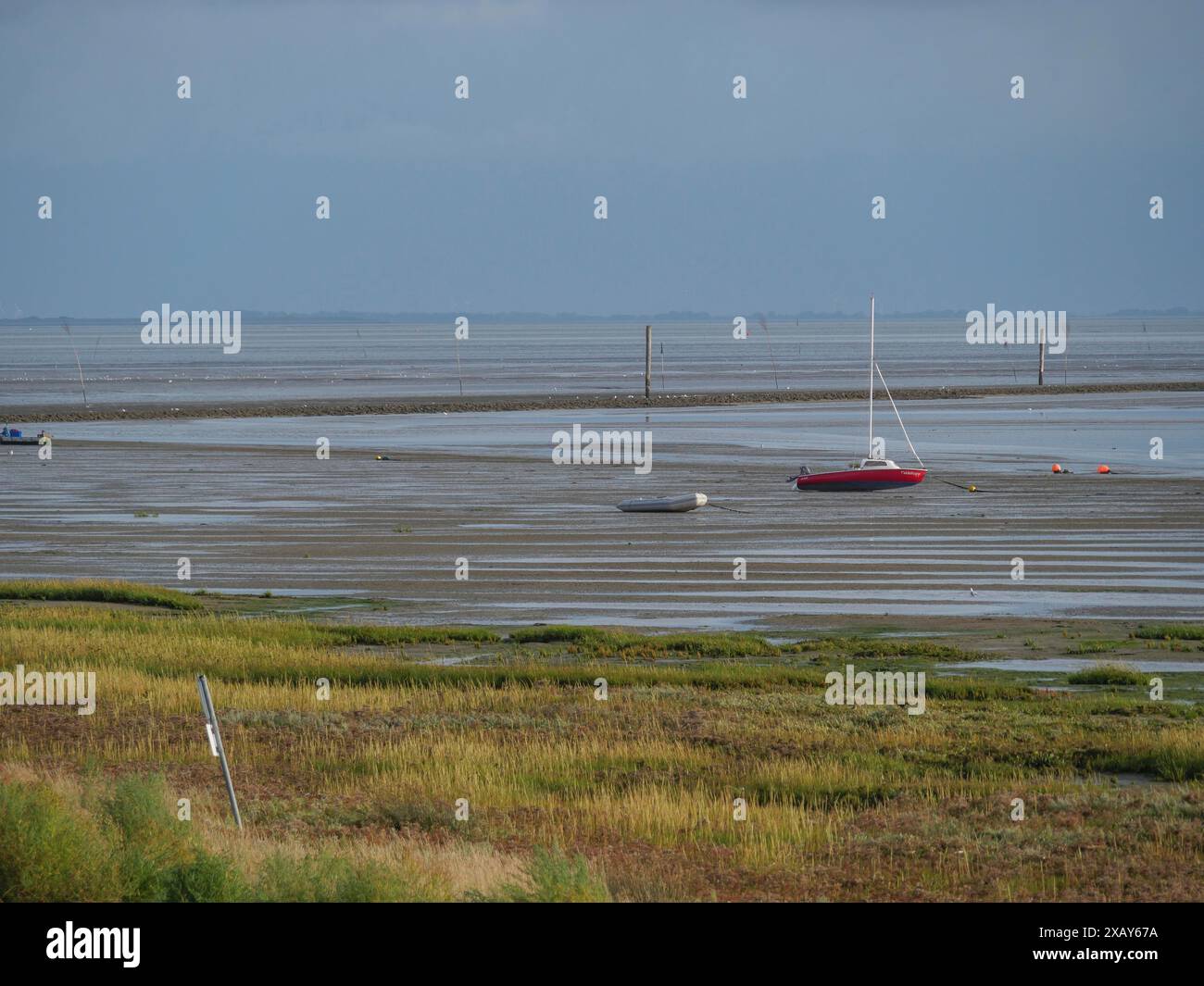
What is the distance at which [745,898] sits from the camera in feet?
39.4

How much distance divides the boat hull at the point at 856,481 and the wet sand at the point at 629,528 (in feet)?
1.63

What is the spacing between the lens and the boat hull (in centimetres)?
4897

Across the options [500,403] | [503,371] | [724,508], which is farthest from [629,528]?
[503,371]

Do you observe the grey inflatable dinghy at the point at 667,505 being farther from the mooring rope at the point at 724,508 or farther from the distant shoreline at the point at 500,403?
the distant shoreline at the point at 500,403

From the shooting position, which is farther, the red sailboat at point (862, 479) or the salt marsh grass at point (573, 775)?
the red sailboat at point (862, 479)

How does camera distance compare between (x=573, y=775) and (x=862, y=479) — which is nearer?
(x=573, y=775)

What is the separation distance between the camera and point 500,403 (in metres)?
93.4

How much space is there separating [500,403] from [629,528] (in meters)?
53.0

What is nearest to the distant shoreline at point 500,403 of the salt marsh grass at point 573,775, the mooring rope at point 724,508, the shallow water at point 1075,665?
the mooring rope at point 724,508

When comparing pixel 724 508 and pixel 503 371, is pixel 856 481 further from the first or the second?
pixel 503 371

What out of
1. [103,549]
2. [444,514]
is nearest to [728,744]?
[103,549]

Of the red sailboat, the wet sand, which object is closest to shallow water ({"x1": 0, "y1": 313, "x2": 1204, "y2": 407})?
the wet sand

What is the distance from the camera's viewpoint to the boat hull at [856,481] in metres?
49.0

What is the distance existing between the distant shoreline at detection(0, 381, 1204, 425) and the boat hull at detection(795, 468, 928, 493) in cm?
4091
